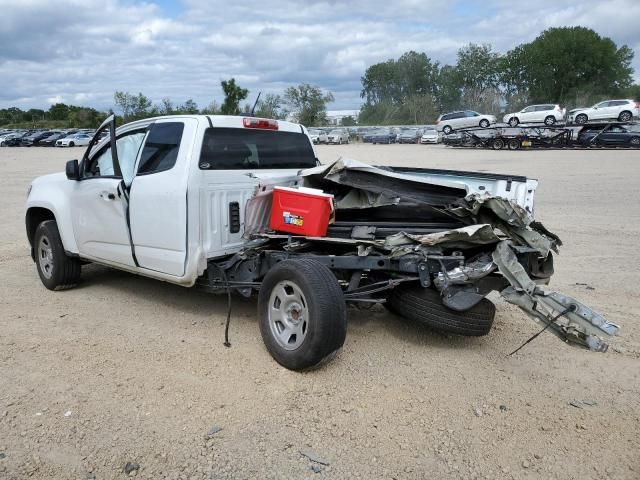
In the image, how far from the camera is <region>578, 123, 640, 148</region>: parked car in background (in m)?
32.4

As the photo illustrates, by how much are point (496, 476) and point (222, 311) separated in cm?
329

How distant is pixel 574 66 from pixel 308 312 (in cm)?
8931

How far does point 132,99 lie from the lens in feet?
274

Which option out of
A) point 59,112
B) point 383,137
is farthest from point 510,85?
point 59,112

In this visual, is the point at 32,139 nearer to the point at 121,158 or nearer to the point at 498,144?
the point at 498,144

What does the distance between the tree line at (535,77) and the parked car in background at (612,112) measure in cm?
3889

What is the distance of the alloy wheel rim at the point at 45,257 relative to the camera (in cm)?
644

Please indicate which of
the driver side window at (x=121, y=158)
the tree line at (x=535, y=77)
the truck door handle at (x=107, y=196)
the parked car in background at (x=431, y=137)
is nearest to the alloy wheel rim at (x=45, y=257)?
the driver side window at (x=121, y=158)

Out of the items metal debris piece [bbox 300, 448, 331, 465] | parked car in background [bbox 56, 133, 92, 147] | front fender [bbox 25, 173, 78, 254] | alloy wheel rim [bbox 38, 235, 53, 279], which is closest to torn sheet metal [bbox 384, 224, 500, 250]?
metal debris piece [bbox 300, 448, 331, 465]

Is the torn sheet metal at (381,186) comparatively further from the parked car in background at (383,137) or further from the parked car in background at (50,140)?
the parked car in background at (50,140)

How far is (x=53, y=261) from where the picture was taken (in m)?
6.32

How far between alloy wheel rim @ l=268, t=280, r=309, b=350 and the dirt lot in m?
0.24

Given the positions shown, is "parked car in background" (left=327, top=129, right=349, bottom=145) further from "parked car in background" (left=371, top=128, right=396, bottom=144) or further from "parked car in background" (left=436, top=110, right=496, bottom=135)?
"parked car in background" (left=436, top=110, right=496, bottom=135)

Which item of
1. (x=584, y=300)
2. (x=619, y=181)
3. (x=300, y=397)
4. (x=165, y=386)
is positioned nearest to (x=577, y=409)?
(x=300, y=397)
